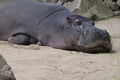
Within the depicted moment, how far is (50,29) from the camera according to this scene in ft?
18.7

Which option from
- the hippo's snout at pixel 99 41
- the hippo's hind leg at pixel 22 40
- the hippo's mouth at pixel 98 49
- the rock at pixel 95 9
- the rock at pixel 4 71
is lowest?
the rock at pixel 95 9

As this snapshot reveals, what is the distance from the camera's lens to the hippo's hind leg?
5.71 meters

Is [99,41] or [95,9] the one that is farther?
[95,9]

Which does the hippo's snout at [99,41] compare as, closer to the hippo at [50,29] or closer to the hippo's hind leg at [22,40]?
the hippo at [50,29]

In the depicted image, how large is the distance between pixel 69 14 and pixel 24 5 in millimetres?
805

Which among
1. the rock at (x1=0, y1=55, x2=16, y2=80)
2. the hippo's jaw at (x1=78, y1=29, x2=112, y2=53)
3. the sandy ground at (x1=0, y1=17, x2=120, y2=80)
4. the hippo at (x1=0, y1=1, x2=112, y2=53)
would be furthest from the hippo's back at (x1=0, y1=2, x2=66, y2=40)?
the rock at (x1=0, y1=55, x2=16, y2=80)

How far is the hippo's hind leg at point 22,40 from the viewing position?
5.71m

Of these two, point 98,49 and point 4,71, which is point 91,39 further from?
point 4,71

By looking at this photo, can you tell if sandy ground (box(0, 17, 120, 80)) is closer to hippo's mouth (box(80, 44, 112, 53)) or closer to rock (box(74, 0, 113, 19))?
hippo's mouth (box(80, 44, 112, 53))

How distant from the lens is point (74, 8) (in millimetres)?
8211

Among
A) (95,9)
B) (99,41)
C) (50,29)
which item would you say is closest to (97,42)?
(99,41)

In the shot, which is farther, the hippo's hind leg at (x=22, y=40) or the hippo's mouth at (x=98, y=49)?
the hippo's hind leg at (x=22, y=40)

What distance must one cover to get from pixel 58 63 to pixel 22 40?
160 cm

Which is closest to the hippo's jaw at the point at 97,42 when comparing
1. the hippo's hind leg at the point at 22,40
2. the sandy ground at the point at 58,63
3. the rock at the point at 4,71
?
the sandy ground at the point at 58,63
